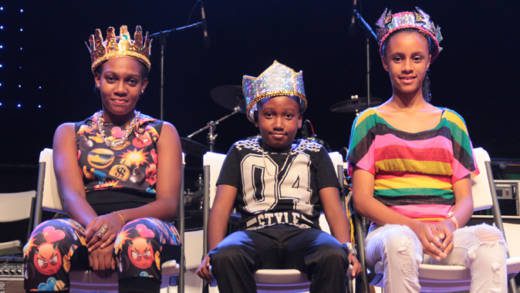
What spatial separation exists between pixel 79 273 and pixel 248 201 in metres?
0.77

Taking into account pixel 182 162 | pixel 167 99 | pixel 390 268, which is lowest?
pixel 390 268

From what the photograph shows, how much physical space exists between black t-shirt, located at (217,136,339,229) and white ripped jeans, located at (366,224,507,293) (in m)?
0.43

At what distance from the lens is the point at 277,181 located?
2529 millimetres

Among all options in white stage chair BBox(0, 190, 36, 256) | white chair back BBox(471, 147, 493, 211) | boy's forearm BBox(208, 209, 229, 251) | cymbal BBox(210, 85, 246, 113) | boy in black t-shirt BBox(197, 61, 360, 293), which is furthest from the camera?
cymbal BBox(210, 85, 246, 113)

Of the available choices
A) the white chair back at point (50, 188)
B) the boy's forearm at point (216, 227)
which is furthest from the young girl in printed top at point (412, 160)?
the white chair back at point (50, 188)

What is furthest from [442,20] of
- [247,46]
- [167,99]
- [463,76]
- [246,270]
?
[246,270]

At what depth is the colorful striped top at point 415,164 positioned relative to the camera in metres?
2.51

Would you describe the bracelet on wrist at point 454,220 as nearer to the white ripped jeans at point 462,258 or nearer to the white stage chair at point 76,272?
the white ripped jeans at point 462,258

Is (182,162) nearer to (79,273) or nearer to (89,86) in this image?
(79,273)

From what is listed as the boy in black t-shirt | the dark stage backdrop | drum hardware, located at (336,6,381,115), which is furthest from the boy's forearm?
the dark stage backdrop

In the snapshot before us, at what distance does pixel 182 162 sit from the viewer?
2.67 metres

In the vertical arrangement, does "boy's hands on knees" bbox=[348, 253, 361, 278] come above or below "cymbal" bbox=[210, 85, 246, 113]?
below

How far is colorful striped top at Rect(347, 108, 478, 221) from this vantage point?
251cm

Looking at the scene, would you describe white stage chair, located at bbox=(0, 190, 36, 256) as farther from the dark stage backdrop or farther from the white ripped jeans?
the white ripped jeans
